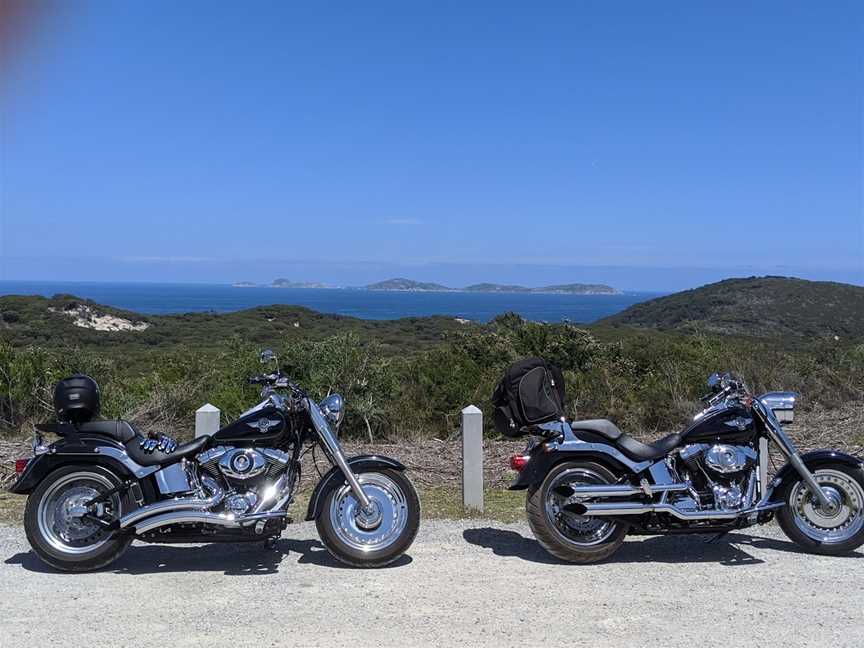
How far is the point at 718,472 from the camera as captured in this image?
5.96m

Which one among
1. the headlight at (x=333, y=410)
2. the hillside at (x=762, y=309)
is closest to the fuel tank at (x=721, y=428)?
the headlight at (x=333, y=410)

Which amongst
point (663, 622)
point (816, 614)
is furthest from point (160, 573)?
point (816, 614)

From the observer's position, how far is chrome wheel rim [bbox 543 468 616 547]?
233 inches

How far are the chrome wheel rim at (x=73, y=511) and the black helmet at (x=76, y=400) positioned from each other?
16.3 inches

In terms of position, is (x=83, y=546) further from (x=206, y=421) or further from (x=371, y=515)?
(x=371, y=515)

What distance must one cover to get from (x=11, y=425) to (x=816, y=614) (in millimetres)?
10263

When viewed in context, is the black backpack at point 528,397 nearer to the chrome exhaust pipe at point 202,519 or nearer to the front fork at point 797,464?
the front fork at point 797,464

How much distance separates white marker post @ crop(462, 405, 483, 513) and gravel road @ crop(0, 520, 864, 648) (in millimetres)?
924

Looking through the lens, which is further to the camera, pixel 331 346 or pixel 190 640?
pixel 331 346

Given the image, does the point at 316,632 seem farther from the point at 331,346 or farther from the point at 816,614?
the point at 331,346

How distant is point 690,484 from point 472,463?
208 centimetres

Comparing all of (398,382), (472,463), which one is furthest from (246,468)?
(398,382)

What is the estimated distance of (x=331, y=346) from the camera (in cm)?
1332

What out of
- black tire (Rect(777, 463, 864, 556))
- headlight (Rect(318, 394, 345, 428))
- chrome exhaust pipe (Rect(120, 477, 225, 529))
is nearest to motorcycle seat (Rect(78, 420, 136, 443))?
chrome exhaust pipe (Rect(120, 477, 225, 529))
